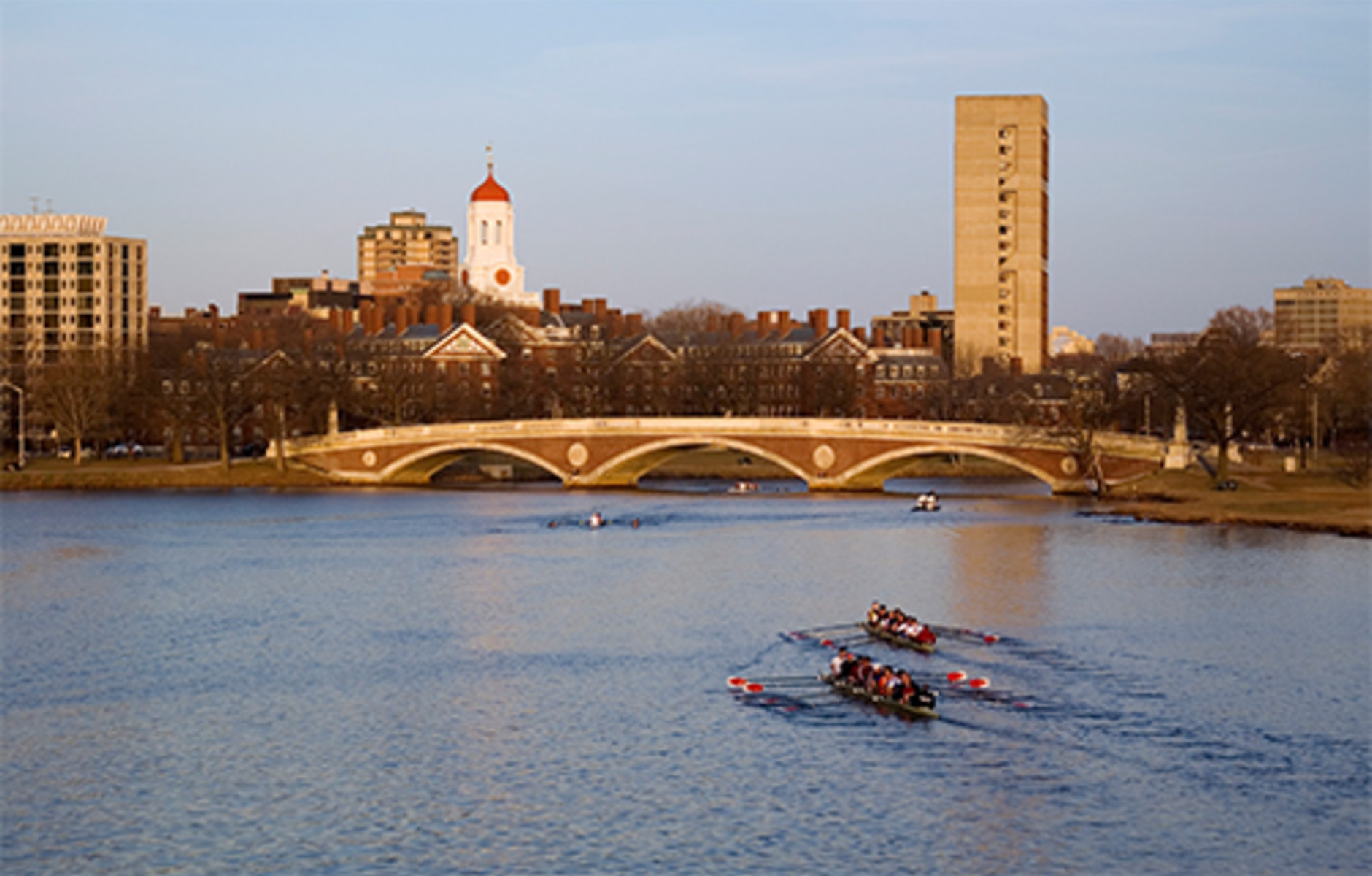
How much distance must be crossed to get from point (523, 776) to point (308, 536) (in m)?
44.3

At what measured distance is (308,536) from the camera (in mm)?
80500

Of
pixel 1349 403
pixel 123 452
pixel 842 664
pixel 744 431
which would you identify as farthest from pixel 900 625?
pixel 1349 403

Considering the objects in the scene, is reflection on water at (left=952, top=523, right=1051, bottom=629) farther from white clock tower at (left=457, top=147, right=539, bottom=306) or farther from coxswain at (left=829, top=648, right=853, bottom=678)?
white clock tower at (left=457, top=147, right=539, bottom=306)

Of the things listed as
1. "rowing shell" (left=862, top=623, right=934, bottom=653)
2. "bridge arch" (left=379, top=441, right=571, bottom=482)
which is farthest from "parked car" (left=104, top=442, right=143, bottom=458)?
"rowing shell" (left=862, top=623, right=934, bottom=653)

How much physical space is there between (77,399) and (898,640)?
78.1 meters

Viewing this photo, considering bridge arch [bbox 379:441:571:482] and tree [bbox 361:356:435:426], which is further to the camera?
tree [bbox 361:356:435:426]

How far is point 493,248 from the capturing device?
616 ft

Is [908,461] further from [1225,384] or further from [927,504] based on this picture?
[1225,384]

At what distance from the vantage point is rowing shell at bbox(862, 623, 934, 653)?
51.2m

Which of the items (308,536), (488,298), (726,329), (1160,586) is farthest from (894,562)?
(488,298)

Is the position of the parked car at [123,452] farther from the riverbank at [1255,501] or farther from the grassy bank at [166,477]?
the riverbank at [1255,501]

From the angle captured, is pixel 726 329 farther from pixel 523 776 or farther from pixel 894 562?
pixel 523 776

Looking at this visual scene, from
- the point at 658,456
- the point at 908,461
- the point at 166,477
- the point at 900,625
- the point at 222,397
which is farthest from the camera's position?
the point at 222,397

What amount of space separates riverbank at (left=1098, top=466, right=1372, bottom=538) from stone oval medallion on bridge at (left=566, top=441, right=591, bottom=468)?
91.7 ft
